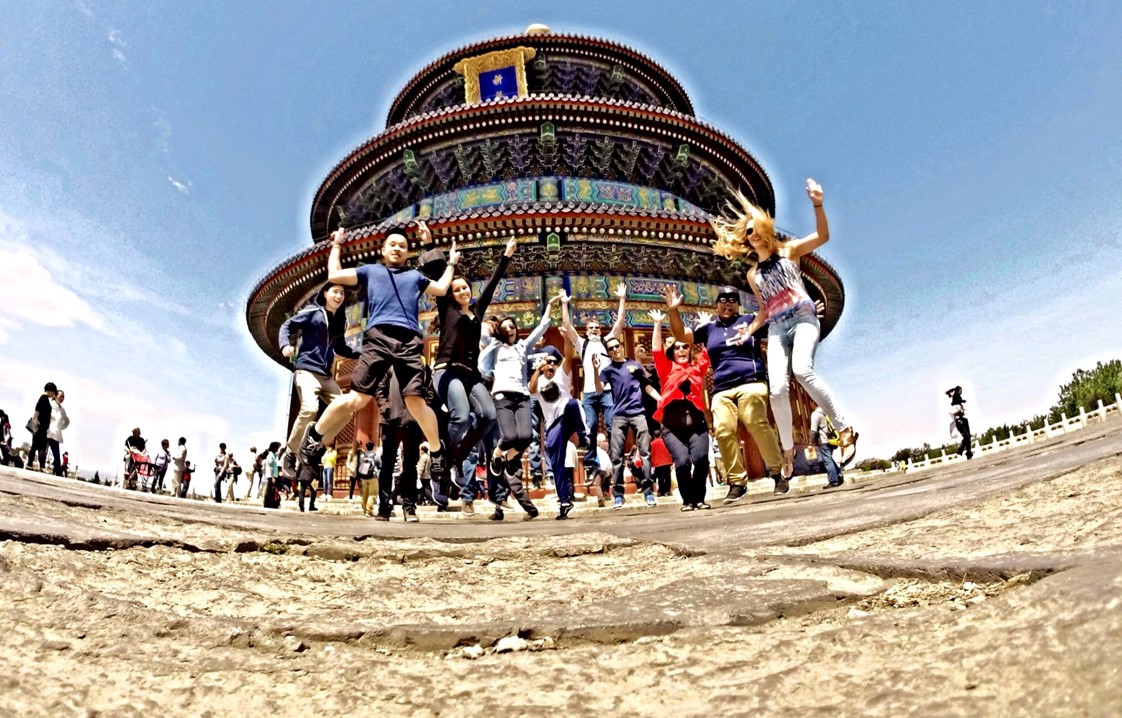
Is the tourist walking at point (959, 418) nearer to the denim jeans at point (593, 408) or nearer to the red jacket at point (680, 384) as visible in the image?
the denim jeans at point (593, 408)

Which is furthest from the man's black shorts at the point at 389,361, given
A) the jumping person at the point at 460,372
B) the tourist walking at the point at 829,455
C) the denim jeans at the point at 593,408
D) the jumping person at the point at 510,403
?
the denim jeans at the point at 593,408

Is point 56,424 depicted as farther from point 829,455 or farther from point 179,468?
point 829,455

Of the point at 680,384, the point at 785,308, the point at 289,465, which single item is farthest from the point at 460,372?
the point at 289,465

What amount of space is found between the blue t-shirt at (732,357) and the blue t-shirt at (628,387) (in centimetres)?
147

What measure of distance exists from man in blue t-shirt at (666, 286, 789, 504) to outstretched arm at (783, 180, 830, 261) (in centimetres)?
52

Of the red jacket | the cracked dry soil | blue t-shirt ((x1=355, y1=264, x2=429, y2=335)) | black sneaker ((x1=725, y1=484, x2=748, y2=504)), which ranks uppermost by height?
blue t-shirt ((x1=355, y1=264, x2=429, y2=335))

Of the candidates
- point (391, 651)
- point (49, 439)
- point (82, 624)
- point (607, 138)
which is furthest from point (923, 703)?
point (607, 138)

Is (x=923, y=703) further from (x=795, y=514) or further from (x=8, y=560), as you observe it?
(x=795, y=514)

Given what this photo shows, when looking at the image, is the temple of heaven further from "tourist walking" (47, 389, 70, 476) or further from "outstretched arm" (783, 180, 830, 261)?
"outstretched arm" (783, 180, 830, 261)

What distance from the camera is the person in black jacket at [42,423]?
9180 millimetres

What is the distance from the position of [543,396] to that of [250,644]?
497 centimetres

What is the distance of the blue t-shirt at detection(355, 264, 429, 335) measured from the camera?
4352 millimetres

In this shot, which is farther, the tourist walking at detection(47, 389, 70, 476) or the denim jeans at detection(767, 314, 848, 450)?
the tourist walking at detection(47, 389, 70, 476)

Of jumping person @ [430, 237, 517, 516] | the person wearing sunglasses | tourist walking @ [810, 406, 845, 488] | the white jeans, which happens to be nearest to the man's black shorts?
jumping person @ [430, 237, 517, 516]
